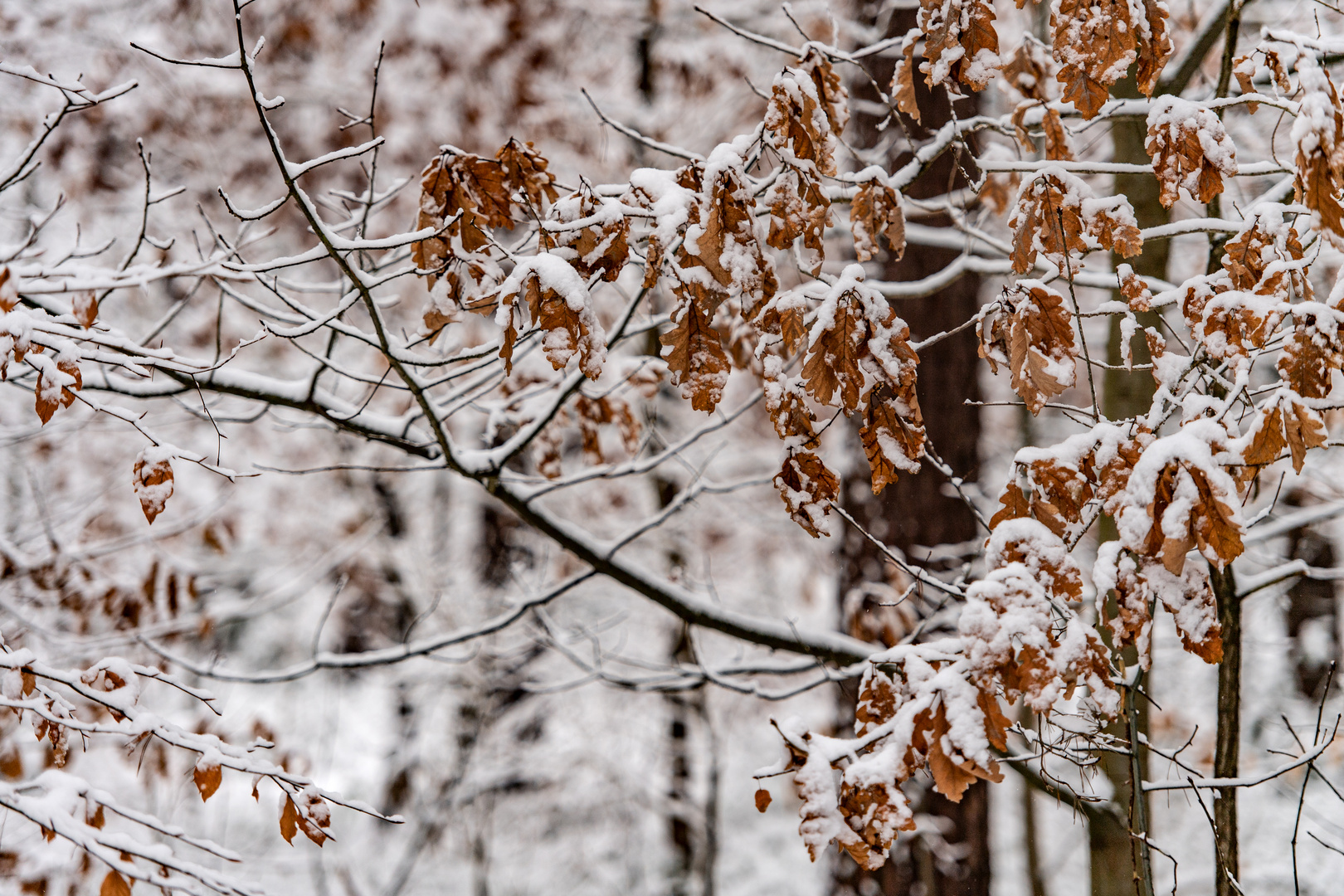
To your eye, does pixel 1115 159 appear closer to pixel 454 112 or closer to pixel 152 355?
pixel 152 355

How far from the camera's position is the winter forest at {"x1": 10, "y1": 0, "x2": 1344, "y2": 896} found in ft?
5.58

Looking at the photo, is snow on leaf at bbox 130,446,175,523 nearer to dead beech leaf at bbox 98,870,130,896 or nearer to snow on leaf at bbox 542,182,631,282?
dead beech leaf at bbox 98,870,130,896

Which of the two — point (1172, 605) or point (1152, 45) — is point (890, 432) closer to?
point (1172, 605)

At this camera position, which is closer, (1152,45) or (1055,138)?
(1152,45)

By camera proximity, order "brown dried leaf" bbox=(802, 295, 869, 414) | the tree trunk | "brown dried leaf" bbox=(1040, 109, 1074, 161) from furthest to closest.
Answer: the tree trunk < "brown dried leaf" bbox=(1040, 109, 1074, 161) < "brown dried leaf" bbox=(802, 295, 869, 414)

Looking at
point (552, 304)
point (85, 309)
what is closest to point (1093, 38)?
point (552, 304)

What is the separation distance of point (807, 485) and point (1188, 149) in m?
1.04

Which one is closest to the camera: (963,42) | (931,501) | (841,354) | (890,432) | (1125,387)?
(841,354)

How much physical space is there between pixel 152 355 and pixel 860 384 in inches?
59.5

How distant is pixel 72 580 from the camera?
12.8ft

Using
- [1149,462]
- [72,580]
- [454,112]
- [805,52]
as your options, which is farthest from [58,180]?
[1149,462]

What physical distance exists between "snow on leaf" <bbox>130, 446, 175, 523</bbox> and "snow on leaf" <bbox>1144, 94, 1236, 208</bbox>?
2312 mm

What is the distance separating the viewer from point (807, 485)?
195 cm

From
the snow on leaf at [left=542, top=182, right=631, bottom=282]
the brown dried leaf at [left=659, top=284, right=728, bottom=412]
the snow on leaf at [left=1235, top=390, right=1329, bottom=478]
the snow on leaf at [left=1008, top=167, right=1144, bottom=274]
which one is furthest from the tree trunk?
the snow on leaf at [left=542, top=182, right=631, bottom=282]
